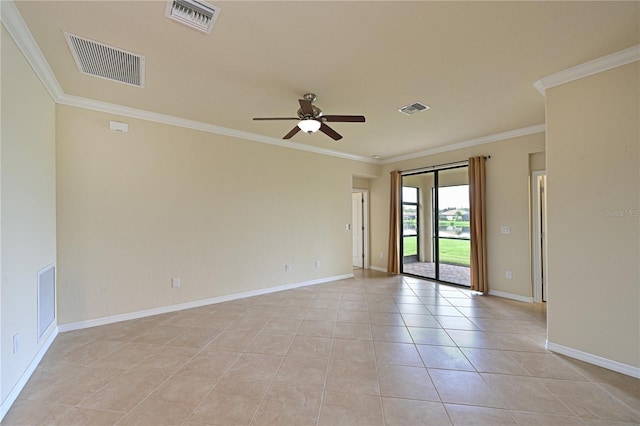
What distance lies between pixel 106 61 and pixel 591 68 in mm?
4501

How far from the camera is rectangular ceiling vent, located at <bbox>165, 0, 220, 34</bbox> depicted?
1766 millimetres

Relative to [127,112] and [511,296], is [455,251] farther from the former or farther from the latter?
[127,112]

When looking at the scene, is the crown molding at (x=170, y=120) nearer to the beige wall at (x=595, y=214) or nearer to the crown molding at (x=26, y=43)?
the crown molding at (x=26, y=43)

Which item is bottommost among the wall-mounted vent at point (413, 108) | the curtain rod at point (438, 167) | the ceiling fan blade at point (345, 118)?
the curtain rod at point (438, 167)

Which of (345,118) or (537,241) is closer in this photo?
(345,118)

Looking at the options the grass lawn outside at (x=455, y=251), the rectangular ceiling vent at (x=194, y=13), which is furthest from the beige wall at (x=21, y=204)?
the grass lawn outside at (x=455, y=251)

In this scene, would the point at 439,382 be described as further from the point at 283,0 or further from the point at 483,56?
the point at 283,0

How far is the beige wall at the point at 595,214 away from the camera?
7.38ft

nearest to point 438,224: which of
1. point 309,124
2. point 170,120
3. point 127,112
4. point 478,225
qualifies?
point 478,225

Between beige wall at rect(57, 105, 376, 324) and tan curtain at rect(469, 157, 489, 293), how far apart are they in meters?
2.85

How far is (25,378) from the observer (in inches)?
84.4

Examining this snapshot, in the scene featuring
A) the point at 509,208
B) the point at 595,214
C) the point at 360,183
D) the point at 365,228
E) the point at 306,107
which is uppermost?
the point at 306,107

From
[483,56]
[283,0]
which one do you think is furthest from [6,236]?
[483,56]

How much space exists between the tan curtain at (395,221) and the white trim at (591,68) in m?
3.43
